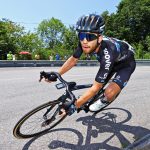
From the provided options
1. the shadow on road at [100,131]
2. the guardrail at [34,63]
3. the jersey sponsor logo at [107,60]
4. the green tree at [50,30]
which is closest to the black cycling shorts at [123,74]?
the jersey sponsor logo at [107,60]

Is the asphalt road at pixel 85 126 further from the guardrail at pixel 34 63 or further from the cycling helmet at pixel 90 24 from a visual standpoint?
the guardrail at pixel 34 63

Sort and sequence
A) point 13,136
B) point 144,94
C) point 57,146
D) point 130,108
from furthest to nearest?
point 144,94
point 130,108
point 13,136
point 57,146

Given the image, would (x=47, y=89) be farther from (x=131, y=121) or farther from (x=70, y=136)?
(x=70, y=136)

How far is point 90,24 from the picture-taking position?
5.13 m

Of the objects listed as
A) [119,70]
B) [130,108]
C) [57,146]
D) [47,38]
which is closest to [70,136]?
[57,146]

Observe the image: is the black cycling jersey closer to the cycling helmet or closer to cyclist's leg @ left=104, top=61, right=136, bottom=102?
cyclist's leg @ left=104, top=61, right=136, bottom=102

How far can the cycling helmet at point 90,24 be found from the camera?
16.8 feet

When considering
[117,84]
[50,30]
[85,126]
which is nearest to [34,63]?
[85,126]

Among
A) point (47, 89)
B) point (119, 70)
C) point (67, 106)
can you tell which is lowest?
point (47, 89)

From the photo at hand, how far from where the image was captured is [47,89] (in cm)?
1158

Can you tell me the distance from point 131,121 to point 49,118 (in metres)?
2.28

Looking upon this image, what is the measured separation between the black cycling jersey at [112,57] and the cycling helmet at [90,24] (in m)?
0.30

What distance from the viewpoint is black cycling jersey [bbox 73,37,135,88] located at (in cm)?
511

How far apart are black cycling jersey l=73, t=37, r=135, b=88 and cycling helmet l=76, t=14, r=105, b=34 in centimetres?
30
